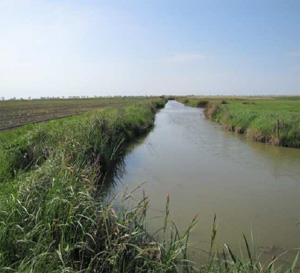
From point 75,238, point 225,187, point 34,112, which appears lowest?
point 225,187

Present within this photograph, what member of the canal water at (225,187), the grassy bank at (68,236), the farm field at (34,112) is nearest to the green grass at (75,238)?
the grassy bank at (68,236)

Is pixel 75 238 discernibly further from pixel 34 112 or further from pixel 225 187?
pixel 34 112

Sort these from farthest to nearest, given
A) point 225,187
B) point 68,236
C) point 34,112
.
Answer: point 34,112, point 225,187, point 68,236

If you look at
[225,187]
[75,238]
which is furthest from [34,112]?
[75,238]

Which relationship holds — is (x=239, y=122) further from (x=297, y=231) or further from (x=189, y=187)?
(x=297, y=231)

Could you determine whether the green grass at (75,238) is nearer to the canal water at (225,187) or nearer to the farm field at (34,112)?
the canal water at (225,187)

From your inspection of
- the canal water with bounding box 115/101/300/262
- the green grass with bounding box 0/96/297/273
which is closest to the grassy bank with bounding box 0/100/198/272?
the green grass with bounding box 0/96/297/273

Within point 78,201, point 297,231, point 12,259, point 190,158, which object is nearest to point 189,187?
point 297,231

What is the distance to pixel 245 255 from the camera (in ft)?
14.0

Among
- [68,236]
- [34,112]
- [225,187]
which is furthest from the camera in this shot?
[34,112]

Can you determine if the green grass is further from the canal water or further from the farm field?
the farm field

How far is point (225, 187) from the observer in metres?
7.54

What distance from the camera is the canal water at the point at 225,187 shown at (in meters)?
5.02

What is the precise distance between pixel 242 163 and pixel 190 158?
194 centimetres
